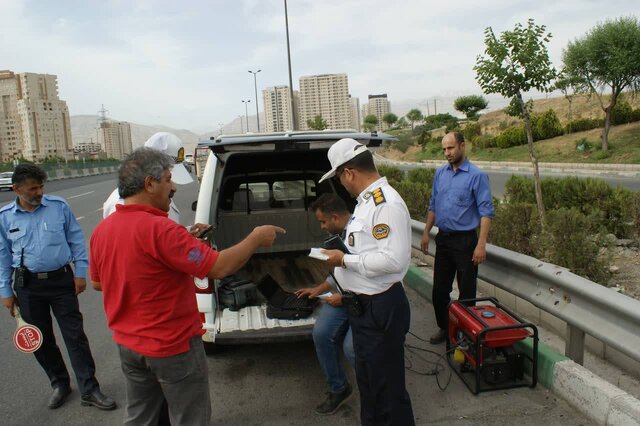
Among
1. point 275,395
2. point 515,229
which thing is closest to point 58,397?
point 275,395

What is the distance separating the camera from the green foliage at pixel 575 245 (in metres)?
4.55

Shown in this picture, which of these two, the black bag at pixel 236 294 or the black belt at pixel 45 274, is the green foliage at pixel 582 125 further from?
the black belt at pixel 45 274

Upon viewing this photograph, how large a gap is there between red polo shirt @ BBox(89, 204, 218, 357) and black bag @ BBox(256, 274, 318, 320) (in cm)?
151

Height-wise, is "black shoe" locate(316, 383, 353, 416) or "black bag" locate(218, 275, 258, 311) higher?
"black bag" locate(218, 275, 258, 311)

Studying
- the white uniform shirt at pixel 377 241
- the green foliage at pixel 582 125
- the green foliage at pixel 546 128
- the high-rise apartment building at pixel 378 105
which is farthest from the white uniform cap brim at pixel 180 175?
the high-rise apartment building at pixel 378 105

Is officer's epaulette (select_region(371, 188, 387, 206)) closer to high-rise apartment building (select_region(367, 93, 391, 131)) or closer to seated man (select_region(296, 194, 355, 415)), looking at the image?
seated man (select_region(296, 194, 355, 415))

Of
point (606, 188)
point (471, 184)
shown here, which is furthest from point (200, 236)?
point (606, 188)

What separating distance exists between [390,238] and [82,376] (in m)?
2.52

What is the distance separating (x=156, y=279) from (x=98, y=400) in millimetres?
1912

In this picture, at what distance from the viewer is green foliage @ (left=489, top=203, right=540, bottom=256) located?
5.78m

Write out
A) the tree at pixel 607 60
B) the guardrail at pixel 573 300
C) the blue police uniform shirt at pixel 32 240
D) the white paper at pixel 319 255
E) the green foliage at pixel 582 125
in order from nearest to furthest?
the white paper at pixel 319 255 < the guardrail at pixel 573 300 < the blue police uniform shirt at pixel 32 240 < the tree at pixel 607 60 < the green foliage at pixel 582 125

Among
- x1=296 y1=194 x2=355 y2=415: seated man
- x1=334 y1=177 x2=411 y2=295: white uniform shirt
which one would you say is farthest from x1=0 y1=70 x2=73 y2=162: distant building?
x1=334 y1=177 x2=411 y2=295: white uniform shirt

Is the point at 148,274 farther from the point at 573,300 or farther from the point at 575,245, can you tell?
the point at 575,245

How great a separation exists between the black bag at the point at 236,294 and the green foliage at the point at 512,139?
3179 cm
